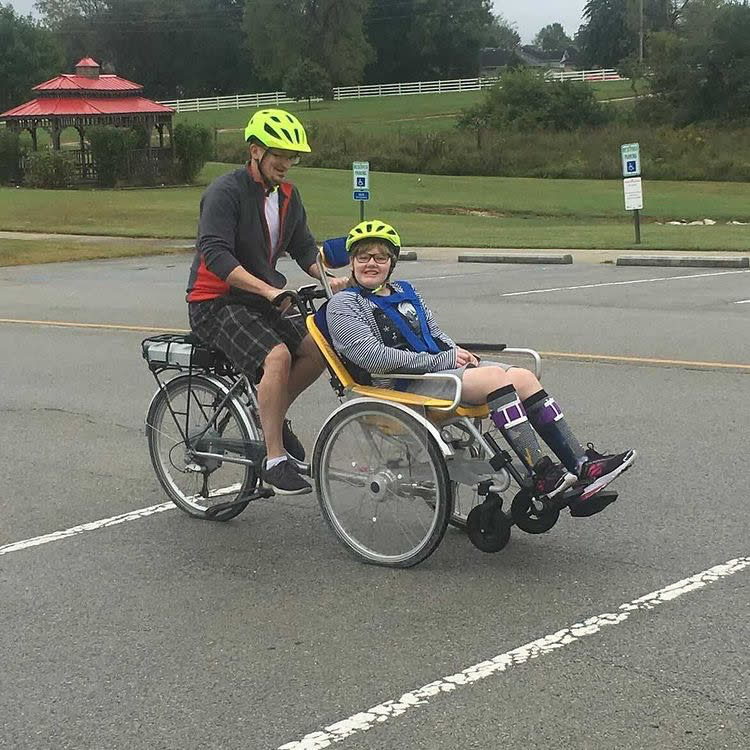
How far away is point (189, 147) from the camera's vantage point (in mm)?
51594

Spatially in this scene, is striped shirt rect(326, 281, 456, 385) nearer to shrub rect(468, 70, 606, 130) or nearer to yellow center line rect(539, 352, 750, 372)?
yellow center line rect(539, 352, 750, 372)

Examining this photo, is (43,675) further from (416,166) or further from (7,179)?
(416,166)

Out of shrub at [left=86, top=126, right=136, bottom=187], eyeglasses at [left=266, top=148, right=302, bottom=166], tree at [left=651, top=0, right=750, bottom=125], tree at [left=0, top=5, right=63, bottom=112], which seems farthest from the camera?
tree at [left=0, top=5, right=63, bottom=112]

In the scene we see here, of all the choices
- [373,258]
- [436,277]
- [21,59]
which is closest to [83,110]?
[436,277]

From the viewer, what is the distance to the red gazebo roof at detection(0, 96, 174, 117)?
50750 mm

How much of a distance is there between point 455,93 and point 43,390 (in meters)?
96.1

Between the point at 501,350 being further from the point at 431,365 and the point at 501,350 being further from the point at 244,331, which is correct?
the point at 244,331

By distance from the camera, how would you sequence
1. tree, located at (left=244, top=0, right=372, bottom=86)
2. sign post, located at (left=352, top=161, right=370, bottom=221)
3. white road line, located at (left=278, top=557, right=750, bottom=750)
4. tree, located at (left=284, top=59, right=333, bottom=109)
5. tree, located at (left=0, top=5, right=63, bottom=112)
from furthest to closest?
tree, located at (left=244, top=0, right=372, bottom=86), tree, located at (left=0, top=5, right=63, bottom=112), tree, located at (left=284, top=59, right=333, bottom=109), sign post, located at (left=352, top=161, right=370, bottom=221), white road line, located at (left=278, top=557, right=750, bottom=750)

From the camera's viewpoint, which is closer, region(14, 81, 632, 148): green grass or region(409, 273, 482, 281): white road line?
region(409, 273, 482, 281): white road line

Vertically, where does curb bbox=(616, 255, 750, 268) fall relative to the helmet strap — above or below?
below

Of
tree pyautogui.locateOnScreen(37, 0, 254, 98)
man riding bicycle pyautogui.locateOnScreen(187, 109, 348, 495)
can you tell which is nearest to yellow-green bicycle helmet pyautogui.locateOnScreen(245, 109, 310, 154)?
man riding bicycle pyautogui.locateOnScreen(187, 109, 348, 495)

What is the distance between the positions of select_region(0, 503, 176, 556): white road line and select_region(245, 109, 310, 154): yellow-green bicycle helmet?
2.11 meters

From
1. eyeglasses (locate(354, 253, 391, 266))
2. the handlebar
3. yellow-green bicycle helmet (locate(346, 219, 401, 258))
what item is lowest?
the handlebar

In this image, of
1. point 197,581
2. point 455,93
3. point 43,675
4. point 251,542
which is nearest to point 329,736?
point 43,675
